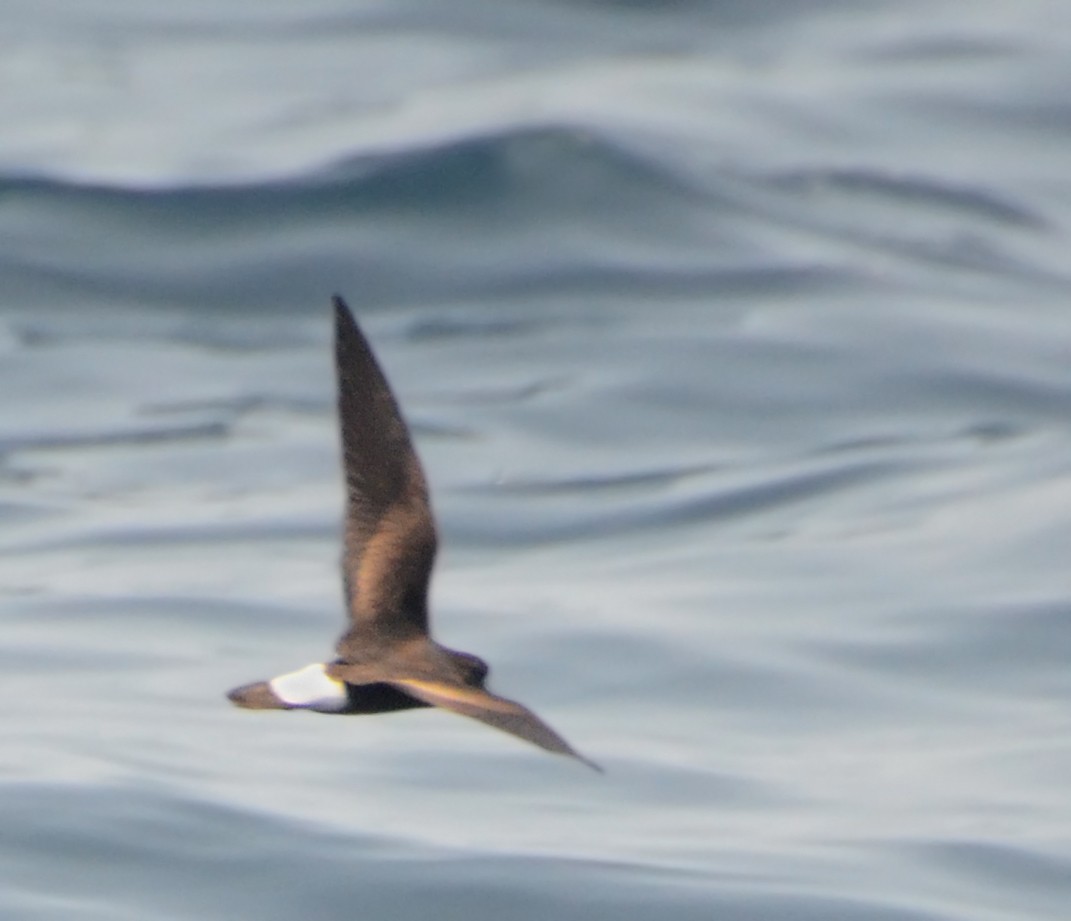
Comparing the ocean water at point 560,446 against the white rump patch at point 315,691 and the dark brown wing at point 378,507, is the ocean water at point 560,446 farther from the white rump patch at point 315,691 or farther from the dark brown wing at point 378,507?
the white rump patch at point 315,691

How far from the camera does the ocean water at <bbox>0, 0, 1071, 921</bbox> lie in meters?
10.5

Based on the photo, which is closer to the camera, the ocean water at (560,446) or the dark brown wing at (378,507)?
the dark brown wing at (378,507)

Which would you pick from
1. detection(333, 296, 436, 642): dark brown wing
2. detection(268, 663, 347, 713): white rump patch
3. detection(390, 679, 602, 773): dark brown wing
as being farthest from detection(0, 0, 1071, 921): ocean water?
detection(390, 679, 602, 773): dark brown wing

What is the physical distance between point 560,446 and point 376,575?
14158 millimetres

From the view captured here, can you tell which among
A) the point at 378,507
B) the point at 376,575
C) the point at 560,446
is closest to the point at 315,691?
the point at 376,575

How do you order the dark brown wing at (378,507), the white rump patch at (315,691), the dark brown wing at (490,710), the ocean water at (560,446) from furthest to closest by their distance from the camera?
1. the ocean water at (560,446)
2. the dark brown wing at (378,507)
3. the white rump patch at (315,691)
4. the dark brown wing at (490,710)

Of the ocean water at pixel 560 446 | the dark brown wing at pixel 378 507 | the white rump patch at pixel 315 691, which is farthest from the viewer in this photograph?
the ocean water at pixel 560 446

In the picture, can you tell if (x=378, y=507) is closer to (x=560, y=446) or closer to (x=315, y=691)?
(x=315, y=691)

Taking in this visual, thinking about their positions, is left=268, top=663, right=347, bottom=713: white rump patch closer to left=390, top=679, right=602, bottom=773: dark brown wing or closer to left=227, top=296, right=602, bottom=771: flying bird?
left=227, top=296, right=602, bottom=771: flying bird

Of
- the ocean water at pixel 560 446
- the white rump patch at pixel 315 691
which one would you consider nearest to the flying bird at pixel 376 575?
the white rump patch at pixel 315 691

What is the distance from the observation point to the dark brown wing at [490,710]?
4.55 metres

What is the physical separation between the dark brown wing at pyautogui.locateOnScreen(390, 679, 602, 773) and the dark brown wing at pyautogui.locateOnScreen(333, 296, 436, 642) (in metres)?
0.83

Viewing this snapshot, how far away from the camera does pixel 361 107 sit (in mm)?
24625

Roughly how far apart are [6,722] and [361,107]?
45.5ft
